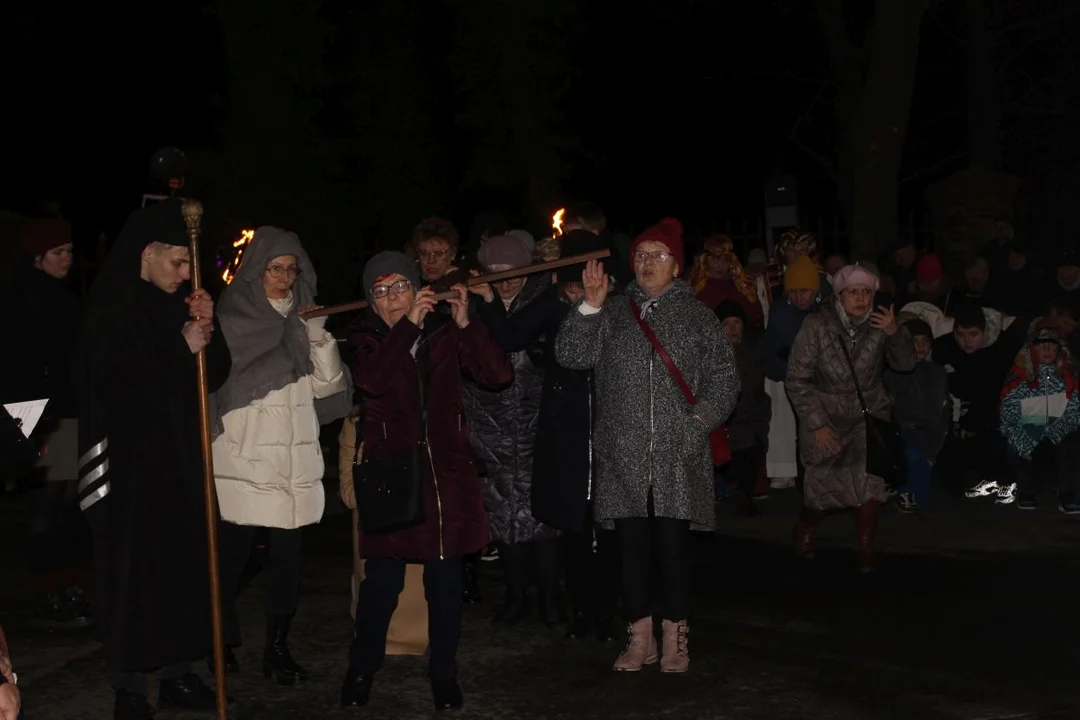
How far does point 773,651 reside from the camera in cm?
809

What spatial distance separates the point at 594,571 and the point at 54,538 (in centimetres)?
A: 299

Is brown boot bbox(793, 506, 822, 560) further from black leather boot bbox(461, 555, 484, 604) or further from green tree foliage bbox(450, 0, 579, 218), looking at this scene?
green tree foliage bbox(450, 0, 579, 218)

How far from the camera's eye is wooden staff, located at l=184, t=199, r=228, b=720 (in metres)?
6.95

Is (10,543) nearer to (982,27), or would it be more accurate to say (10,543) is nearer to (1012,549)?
(1012,549)

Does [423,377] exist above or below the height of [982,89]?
below

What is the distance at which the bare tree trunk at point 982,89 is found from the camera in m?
30.0

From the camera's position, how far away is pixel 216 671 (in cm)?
700

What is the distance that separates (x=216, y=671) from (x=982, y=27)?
25.6 m

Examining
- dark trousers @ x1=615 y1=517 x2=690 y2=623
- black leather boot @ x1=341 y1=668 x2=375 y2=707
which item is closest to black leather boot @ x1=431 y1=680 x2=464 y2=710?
black leather boot @ x1=341 y1=668 x2=375 y2=707

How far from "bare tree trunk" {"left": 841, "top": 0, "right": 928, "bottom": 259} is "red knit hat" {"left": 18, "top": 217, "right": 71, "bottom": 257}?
1232 centimetres

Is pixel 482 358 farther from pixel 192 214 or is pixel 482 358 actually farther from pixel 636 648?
pixel 636 648

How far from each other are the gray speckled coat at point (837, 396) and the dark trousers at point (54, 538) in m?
A: 4.05

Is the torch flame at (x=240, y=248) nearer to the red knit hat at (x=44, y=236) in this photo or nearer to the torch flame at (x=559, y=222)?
the red knit hat at (x=44, y=236)

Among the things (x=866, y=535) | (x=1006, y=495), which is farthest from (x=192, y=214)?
(x=1006, y=495)
